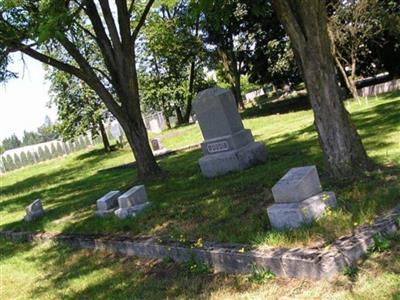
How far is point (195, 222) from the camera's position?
7723 mm

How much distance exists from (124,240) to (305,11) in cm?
429

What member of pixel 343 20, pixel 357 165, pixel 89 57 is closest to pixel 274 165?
pixel 357 165

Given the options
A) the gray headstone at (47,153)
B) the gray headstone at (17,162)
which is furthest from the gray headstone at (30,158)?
the gray headstone at (47,153)

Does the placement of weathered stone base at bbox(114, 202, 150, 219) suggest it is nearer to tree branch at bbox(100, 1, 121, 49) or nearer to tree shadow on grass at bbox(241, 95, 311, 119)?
tree branch at bbox(100, 1, 121, 49)

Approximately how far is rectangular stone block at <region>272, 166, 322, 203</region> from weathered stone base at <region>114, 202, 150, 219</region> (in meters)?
3.78

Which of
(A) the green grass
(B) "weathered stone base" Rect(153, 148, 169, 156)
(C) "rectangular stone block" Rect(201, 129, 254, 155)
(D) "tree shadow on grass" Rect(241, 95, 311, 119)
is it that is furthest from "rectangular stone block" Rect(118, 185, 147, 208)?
(D) "tree shadow on grass" Rect(241, 95, 311, 119)

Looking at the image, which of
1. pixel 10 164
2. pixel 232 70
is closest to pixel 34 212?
pixel 232 70

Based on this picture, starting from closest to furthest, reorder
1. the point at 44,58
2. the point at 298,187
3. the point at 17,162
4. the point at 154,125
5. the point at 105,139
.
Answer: the point at 298,187 → the point at 44,58 → the point at 105,139 → the point at 154,125 → the point at 17,162

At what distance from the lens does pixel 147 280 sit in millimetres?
6465

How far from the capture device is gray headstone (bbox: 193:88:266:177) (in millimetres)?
11438

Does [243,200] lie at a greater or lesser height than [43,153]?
lesser

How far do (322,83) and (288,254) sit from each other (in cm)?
313

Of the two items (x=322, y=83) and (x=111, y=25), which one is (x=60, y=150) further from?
(x=322, y=83)

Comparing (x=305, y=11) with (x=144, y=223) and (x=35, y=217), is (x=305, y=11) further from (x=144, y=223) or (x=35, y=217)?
(x=35, y=217)
